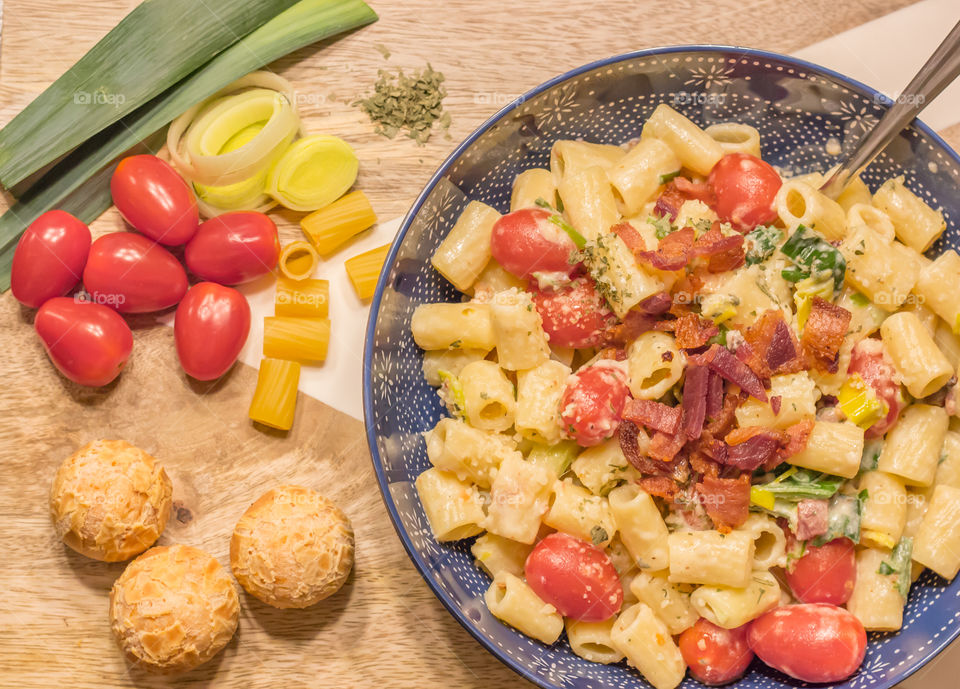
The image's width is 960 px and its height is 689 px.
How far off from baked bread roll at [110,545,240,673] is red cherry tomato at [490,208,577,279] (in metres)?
1.39

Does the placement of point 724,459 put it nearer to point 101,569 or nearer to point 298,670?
point 298,670

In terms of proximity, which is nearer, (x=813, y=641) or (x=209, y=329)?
(x=813, y=641)

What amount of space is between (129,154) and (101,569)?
1445 millimetres

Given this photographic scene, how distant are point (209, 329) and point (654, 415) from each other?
145cm

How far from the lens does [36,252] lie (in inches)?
107

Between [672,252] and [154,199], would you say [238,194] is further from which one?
[672,252]

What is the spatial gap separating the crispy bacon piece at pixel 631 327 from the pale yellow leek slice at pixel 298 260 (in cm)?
108

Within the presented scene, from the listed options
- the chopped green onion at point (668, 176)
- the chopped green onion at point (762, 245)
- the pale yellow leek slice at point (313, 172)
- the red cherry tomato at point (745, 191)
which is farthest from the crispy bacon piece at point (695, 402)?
the pale yellow leek slice at point (313, 172)

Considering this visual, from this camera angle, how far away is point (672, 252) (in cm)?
233

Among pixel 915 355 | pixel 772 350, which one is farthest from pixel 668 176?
pixel 915 355

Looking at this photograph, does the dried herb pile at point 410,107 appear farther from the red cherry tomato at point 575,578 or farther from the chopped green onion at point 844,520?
the chopped green onion at point 844,520

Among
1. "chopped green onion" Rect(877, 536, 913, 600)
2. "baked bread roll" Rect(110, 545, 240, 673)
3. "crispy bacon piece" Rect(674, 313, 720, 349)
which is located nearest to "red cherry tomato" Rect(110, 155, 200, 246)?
"baked bread roll" Rect(110, 545, 240, 673)

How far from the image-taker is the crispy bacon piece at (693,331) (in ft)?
7.73

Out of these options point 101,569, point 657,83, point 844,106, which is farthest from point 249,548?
point 844,106
